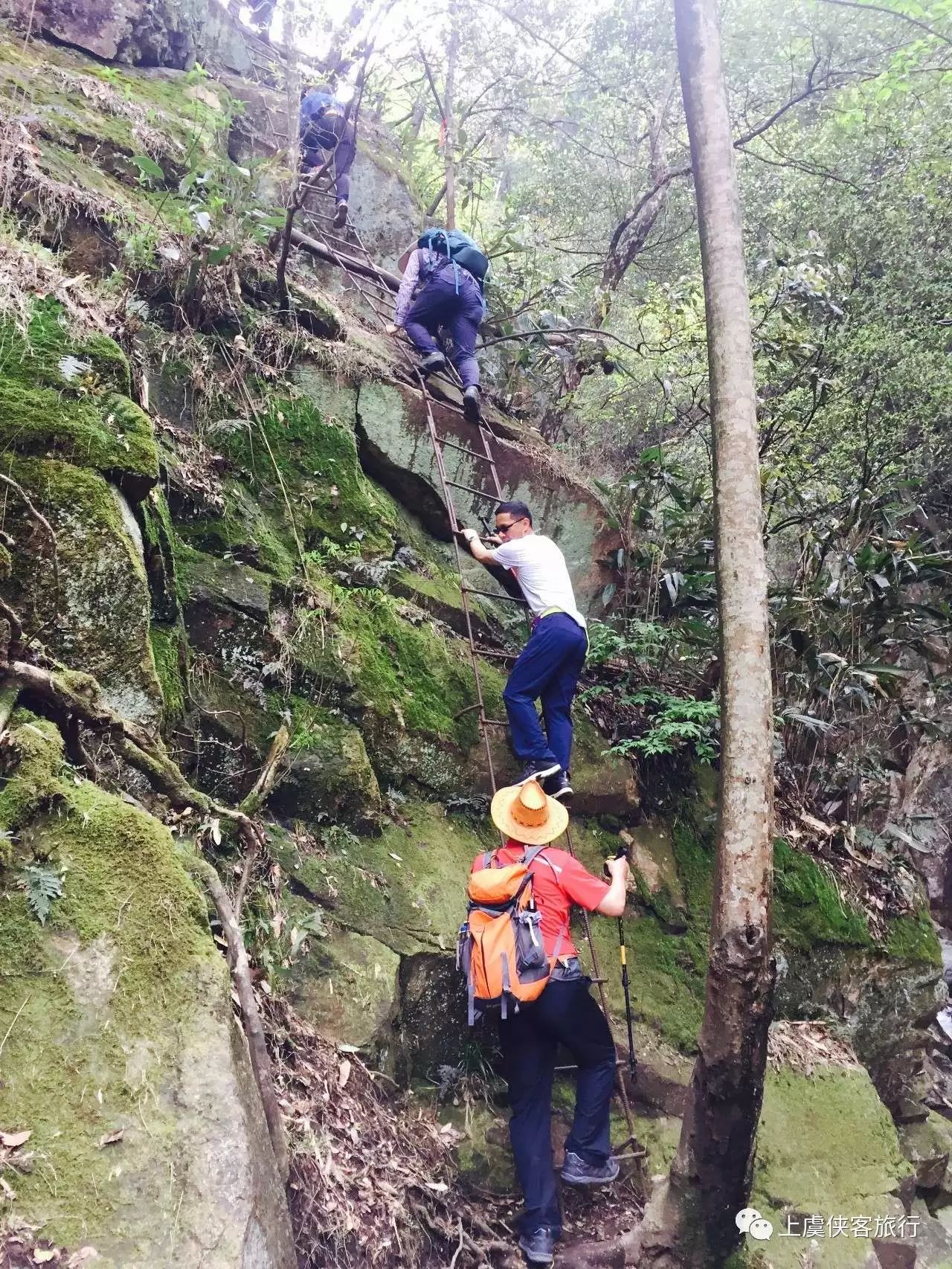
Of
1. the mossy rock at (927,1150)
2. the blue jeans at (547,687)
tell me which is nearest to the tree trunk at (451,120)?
the blue jeans at (547,687)

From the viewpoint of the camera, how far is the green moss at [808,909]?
6555mm

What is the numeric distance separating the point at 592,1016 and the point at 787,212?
1212 cm

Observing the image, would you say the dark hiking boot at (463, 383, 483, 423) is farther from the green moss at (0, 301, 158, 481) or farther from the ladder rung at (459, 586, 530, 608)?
the green moss at (0, 301, 158, 481)

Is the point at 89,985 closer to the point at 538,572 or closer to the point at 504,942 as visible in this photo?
the point at 504,942

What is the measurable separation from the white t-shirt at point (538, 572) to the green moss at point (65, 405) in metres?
2.64

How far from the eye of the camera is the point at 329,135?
923cm

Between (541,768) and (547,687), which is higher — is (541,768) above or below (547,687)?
below

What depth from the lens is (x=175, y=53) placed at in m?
9.76

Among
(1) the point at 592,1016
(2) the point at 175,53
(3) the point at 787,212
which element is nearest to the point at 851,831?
(1) the point at 592,1016

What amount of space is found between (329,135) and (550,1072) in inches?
391

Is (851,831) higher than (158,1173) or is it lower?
lower

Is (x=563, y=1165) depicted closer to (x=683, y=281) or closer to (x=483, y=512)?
(x=483, y=512)

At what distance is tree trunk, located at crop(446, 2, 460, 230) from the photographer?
10.8 m

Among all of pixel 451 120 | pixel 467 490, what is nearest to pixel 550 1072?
pixel 467 490
